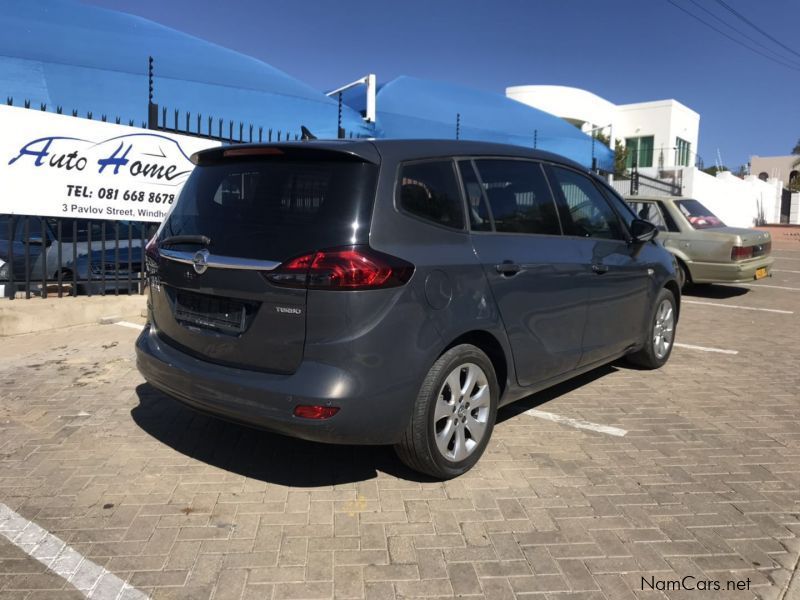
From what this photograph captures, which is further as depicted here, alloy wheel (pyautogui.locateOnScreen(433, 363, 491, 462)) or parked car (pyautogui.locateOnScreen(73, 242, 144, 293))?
parked car (pyautogui.locateOnScreen(73, 242, 144, 293))

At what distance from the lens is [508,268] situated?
3.63 meters

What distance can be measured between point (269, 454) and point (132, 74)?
10095mm

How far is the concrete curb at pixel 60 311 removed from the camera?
260 inches

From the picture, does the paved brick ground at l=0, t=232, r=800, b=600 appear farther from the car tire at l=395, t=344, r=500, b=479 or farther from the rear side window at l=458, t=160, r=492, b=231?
the rear side window at l=458, t=160, r=492, b=231

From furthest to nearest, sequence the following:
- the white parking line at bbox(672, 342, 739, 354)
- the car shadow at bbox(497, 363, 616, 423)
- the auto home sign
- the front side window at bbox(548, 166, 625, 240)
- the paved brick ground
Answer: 1. the white parking line at bbox(672, 342, 739, 354)
2. the auto home sign
3. the car shadow at bbox(497, 363, 616, 423)
4. the front side window at bbox(548, 166, 625, 240)
5. the paved brick ground

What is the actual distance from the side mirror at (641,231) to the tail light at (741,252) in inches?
215

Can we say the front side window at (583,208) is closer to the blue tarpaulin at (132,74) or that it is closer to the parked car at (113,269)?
the parked car at (113,269)

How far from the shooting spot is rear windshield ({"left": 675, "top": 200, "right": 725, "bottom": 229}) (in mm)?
10141

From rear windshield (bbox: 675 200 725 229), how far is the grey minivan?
706 centimetres

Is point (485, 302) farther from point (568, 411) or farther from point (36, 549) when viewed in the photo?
point (36, 549)

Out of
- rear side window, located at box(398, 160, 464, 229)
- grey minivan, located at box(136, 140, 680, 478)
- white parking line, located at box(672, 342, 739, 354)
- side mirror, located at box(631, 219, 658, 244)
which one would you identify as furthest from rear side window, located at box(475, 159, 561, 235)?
white parking line, located at box(672, 342, 739, 354)

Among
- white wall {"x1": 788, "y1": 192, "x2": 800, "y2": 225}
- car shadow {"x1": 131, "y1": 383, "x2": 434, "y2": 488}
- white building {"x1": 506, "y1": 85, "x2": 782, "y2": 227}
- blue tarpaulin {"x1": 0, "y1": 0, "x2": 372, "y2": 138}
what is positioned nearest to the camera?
car shadow {"x1": 131, "y1": 383, "x2": 434, "y2": 488}

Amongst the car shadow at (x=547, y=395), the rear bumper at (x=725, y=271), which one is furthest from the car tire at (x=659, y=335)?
the rear bumper at (x=725, y=271)

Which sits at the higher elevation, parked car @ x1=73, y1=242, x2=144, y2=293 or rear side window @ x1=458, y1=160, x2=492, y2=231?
rear side window @ x1=458, y1=160, x2=492, y2=231
